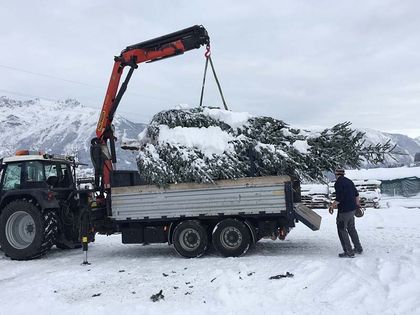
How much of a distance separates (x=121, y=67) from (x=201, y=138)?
10.5ft

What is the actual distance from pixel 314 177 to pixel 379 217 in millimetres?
8289

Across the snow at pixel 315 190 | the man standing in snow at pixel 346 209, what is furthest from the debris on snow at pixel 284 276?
the snow at pixel 315 190

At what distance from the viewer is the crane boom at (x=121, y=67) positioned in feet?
33.6

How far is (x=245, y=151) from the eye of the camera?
29.9 feet

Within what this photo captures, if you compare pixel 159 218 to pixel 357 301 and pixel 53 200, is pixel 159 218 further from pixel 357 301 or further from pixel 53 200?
pixel 357 301

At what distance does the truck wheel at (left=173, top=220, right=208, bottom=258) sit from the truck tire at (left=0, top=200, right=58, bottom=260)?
3117 millimetres

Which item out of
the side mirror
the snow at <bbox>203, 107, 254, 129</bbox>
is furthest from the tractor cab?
the snow at <bbox>203, 107, 254, 129</bbox>

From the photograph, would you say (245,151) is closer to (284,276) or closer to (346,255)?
(346,255)

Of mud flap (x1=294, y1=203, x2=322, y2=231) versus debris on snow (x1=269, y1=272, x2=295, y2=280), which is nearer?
debris on snow (x1=269, y1=272, x2=295, y2=280)

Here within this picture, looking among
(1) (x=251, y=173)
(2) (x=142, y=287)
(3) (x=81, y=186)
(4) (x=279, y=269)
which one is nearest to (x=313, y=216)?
(1) (x=251, y=173)

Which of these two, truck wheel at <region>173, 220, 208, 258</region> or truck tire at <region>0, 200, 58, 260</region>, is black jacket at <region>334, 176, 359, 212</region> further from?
truck tire at <region>0, 200, 58, 260</region>

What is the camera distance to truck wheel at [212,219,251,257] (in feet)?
29.2

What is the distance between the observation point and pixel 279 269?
7453 mm

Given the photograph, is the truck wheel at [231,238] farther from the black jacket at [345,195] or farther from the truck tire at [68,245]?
the truck tire at [68,245]
